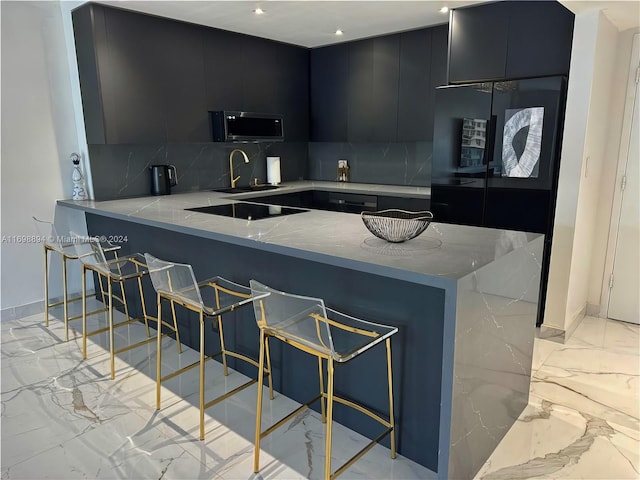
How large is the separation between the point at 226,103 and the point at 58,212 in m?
1.72

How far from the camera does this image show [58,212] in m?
3.83

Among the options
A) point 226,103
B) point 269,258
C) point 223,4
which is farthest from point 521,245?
point 226,103

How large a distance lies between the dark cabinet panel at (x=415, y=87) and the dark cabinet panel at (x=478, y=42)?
498 millimetres

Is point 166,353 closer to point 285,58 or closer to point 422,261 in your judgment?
point 422,261

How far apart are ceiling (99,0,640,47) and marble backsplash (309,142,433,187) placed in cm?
114

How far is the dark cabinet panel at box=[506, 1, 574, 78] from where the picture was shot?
308cm

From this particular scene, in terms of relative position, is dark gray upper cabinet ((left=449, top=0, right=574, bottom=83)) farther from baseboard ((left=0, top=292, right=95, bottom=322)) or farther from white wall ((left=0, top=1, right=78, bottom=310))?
baseboard ((left=0, top=292, right=95, bottom=322))

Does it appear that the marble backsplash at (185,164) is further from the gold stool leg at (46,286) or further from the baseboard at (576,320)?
the baseboard at (576,320)

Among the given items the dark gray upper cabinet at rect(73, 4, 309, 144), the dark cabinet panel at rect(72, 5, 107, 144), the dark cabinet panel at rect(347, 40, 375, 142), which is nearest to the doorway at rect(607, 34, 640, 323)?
the dark cabinet panel at rect(347, 40, 375, 142)

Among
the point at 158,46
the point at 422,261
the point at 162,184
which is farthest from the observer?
the point at 162,184

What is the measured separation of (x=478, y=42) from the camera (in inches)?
136

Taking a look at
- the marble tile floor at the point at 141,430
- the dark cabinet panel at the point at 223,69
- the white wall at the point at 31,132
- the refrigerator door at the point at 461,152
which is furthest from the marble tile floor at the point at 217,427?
the dark cabinet panel at the point at 223,69

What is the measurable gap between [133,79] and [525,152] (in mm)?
2990

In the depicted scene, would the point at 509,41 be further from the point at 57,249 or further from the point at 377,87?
the point at 57,249
